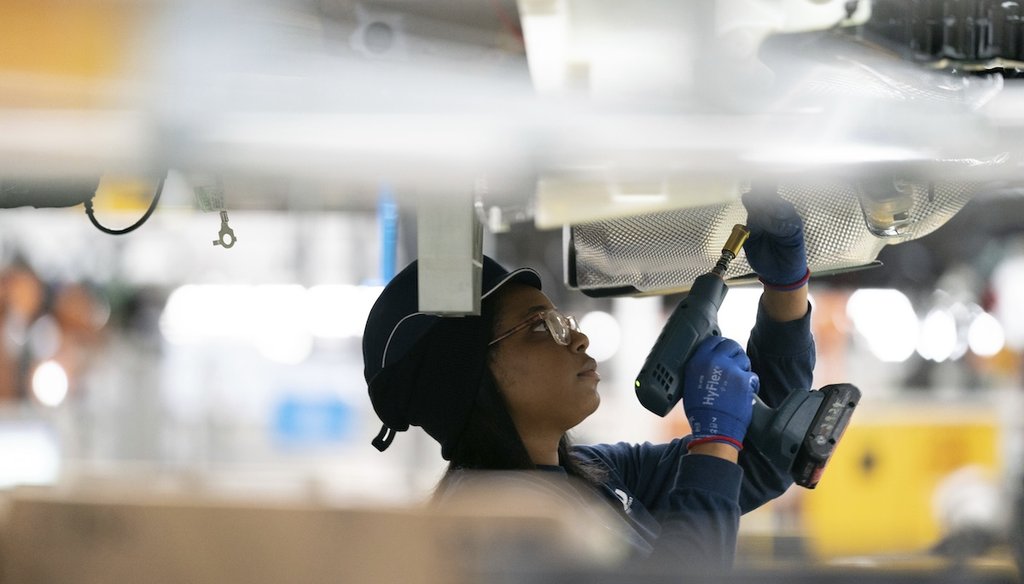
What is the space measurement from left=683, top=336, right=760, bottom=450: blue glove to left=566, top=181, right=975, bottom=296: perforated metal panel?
192mm

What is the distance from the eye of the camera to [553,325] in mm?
2090

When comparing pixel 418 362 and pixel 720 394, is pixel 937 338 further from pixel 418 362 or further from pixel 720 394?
pixel 418 362

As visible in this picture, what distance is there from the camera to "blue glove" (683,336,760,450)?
1738 millimetres

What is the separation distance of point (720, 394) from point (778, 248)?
304 millimetres

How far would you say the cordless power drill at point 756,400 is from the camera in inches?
73.1

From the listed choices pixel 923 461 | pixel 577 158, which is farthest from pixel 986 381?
pixel 577 158

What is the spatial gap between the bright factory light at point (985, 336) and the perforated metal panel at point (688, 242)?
186 inches

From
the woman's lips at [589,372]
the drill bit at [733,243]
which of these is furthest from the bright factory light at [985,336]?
the drill bit at [733,243]

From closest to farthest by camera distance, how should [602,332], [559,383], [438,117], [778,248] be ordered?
[438,117], [778,248], [559,383], [602,332]

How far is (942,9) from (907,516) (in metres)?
4.75

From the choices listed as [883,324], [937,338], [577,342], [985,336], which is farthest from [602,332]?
[577,342]

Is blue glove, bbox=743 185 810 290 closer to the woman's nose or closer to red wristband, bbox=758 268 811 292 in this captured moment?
red wristband, bbox=758 268 811 292

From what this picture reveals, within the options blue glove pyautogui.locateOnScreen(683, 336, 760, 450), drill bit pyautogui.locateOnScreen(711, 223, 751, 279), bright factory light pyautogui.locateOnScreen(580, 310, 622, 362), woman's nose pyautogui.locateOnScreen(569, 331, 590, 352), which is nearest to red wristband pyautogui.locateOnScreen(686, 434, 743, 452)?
blue glove pyautogui.locateOnScreen(683, 336, 760, 450)

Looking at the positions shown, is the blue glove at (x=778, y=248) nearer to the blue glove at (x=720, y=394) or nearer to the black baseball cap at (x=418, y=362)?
the blue glove at (x=720, y=394)
